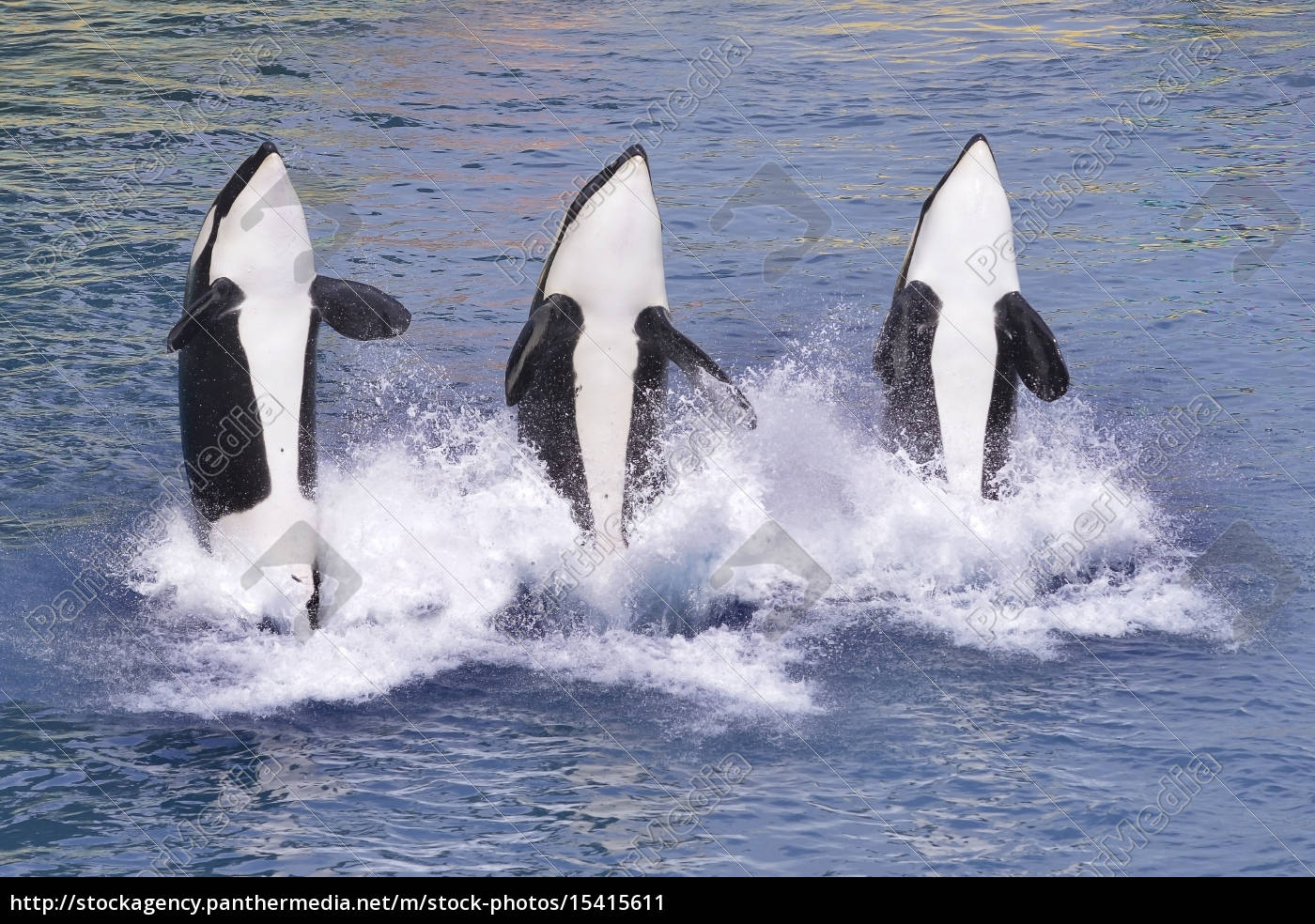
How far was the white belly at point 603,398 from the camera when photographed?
7859 mm

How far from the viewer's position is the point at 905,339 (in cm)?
846

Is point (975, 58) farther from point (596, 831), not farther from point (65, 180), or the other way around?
point (596, 831)

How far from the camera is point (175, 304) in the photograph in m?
12.5

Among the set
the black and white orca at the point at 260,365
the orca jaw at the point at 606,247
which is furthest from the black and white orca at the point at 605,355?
the black and white orca at the point at 260,365

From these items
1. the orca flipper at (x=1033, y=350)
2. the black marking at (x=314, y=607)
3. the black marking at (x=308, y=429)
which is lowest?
the black marking at (x=314, y=607)

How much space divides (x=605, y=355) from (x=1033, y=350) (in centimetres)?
243

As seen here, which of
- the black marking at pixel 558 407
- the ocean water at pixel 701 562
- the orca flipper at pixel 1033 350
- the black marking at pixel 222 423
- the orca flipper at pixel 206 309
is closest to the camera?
the ocean water at pixel 701 562

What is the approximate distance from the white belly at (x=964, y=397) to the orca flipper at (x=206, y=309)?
150 inches

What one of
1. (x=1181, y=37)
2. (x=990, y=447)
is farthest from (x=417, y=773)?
(x=1181, y=37)

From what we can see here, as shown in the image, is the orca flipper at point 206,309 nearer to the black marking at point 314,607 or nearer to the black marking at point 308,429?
the black marking at point 308,429

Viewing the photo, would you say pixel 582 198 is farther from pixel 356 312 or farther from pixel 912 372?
pixel 912 372

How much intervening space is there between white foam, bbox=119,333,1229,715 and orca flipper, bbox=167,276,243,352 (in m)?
1.15

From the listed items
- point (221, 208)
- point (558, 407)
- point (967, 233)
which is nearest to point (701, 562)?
point (558, 407)

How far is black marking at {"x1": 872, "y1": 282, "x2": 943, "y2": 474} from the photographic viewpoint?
847 cm
